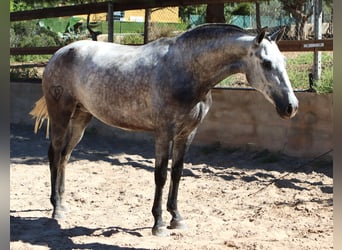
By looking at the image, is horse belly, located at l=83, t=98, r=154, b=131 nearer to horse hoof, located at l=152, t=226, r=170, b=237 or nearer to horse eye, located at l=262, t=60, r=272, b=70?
horse hoof, located at l=152, t=226, r=170, b=237

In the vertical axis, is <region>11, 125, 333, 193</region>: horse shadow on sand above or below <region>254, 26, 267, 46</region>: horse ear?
below

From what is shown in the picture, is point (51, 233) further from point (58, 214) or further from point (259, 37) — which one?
point (259, 37)

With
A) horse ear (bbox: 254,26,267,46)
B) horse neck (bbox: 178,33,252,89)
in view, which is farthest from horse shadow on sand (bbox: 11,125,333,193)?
horse ear (bbox: 254,26,267,46)

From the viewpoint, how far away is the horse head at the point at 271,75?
365cm

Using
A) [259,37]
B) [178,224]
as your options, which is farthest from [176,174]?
[259,37]

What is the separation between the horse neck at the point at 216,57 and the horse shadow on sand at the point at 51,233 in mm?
1438

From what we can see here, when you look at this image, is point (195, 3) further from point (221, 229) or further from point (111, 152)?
point (221, 229)

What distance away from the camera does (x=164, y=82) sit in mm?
4137

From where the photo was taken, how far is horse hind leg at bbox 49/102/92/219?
16.3 ft

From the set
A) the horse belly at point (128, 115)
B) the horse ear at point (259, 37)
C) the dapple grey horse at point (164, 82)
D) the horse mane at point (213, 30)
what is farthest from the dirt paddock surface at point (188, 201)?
the horse mane at point (213, 30)

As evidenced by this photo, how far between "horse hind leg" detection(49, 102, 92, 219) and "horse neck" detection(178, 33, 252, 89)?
4.78ft

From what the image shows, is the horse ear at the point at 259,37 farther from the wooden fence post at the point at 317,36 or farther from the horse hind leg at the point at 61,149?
the wooden fence post at the point at 317,36

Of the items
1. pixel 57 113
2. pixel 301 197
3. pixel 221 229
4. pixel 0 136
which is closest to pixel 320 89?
pixel 301 197

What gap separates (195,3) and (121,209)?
14.4 ft
